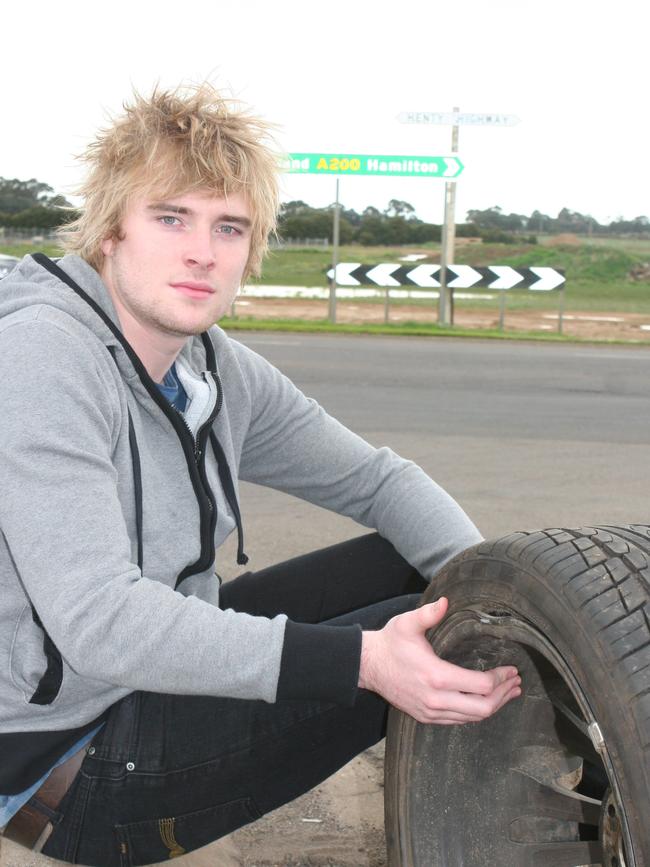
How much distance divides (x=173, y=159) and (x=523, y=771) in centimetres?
132

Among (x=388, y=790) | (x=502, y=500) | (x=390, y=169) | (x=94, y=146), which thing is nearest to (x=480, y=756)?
(x=388, y=790)

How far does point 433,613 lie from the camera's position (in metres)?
1.96

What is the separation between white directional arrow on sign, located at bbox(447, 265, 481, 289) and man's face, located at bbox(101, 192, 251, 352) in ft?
50.9

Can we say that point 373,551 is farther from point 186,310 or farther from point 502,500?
point 502,500

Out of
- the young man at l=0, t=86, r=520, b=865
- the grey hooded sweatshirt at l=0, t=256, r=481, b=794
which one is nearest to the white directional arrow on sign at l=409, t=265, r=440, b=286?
the young man at l=0, t=86, r=520, b=865

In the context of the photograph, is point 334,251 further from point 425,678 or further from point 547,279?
point 425,678

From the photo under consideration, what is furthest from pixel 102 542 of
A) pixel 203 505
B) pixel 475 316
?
pixel 475 316

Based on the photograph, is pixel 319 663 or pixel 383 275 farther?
pixel 383 275

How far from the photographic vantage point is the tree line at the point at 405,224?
34875 mm

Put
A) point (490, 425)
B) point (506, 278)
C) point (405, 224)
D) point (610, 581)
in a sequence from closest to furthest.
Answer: point (610, 581)
point (490, 425)
point (506, 278)
point (405, 224)

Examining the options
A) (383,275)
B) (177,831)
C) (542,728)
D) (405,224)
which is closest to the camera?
(542,728)

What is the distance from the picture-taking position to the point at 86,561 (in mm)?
1921

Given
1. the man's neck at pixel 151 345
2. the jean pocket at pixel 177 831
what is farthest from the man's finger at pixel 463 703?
the man's neck at pixel 151 345

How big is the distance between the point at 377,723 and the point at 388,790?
18cm
